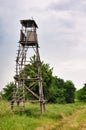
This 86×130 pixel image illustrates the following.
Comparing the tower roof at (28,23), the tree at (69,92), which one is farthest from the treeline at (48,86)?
the tower roof at (28,23)

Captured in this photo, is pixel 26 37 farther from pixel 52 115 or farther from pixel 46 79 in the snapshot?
pixel 46 79

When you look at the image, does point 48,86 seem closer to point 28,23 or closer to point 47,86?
point 47,86

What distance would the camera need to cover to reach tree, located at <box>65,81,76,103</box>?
11325cm

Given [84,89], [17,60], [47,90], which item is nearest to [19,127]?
[17,60]

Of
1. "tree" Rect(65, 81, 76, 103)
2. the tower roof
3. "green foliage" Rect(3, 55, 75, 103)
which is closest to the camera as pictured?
the tower roof

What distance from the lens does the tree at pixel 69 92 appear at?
372ft

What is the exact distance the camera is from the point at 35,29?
41.0m

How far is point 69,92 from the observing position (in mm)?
115125

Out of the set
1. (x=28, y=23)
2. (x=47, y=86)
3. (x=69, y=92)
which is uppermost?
(x=69, y=92)

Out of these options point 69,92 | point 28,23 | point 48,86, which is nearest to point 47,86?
point 48,86

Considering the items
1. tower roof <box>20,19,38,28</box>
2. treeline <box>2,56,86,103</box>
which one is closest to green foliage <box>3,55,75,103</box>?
treeline <box>2,56,86,103</box>

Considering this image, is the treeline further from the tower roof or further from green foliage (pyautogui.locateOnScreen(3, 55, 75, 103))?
the tower roof

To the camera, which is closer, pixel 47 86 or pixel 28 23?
pixel 28 23

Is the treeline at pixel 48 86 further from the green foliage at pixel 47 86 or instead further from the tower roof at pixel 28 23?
the tower roof at pixel 28 23
